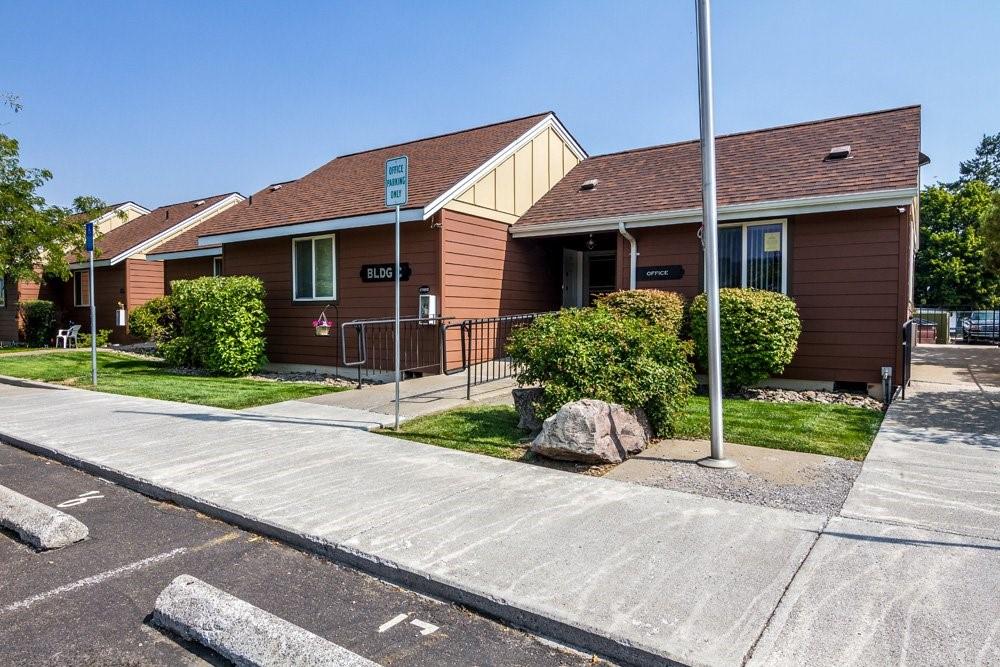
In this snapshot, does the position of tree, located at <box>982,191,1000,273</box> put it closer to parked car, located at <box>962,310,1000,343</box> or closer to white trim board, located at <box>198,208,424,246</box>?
parked car, located at <box>962,310,1000,343</box>

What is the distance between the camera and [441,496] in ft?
15.8

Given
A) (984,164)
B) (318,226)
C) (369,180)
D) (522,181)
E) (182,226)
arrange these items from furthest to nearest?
(984,164), (182,226), (369,180), (522,181), (318,226)

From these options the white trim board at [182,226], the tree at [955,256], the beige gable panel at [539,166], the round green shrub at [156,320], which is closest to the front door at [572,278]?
the beige gable panel at [539,166]

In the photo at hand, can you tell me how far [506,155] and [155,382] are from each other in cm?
780

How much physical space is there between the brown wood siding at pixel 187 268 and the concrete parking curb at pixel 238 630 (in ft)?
58.4

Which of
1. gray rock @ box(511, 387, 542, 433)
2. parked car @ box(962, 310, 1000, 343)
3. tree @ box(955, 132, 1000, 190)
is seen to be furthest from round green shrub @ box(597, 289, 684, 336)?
tree @ box(955, 132, 1000, 190)

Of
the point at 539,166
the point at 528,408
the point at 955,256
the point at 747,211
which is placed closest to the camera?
the point at 528,408

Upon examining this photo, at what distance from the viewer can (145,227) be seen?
24422 mm

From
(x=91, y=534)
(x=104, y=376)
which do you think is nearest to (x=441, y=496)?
(x=91, y=534)

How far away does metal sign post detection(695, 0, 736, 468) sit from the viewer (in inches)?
212

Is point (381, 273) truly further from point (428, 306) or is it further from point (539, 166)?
point (539, 166)

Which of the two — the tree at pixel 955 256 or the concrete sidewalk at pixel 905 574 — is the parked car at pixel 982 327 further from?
the concrete sidewalk at pixel 905 574

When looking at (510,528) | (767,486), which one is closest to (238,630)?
(510,528)

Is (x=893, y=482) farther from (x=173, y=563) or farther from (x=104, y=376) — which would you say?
(x=104, y=376)
